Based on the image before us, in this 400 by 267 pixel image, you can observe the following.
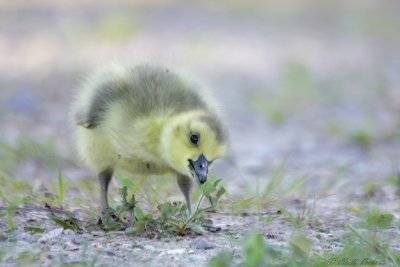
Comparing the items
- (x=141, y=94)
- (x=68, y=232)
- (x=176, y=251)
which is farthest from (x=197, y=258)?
(x=141, y=94)

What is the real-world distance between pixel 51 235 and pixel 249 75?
6198mm

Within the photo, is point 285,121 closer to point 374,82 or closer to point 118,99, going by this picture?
point 374,82

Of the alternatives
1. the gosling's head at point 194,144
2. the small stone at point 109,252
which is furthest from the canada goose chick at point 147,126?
the small stone at point 109,252

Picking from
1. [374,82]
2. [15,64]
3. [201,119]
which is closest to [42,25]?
[15,64]

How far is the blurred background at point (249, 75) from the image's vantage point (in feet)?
17.6

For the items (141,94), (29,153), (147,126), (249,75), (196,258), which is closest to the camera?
(196,258)

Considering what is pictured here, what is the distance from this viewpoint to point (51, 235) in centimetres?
339

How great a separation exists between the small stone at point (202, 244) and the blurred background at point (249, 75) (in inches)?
41.3

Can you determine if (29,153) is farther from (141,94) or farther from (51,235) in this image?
(51,235)

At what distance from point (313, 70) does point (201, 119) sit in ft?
20.9

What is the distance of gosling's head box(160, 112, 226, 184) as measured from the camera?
3.52m

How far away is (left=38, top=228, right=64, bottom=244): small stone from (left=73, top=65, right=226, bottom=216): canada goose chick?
45 centimetres

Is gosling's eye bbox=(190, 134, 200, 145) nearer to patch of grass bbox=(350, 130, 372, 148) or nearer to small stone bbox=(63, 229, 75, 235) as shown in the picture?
small stone bbox=(63, 229, 75, 235)

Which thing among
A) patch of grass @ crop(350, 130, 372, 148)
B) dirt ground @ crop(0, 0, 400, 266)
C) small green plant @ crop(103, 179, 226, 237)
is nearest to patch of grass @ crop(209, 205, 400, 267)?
dirt ground @ crop(0, 0, 400, 266)
